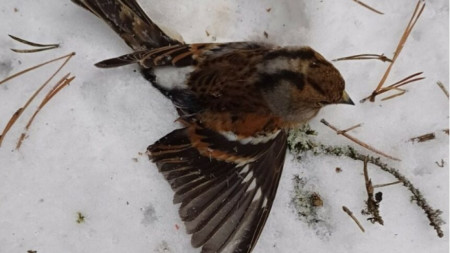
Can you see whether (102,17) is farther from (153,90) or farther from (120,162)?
(120,162)

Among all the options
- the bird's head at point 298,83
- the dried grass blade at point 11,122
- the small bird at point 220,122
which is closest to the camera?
the bird's head at point 298,83

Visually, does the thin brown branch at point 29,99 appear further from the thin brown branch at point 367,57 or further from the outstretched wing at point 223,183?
the thin brown branch at point 367,57

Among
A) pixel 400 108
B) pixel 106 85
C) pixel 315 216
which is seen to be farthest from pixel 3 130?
pixel 400 108

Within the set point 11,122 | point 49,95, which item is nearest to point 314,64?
point 49,95

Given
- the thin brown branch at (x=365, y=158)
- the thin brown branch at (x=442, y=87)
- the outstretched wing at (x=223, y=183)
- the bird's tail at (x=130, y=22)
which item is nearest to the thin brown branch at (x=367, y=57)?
the thin brown branch at (x=442, y=87)

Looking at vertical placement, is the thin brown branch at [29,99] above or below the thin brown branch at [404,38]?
below

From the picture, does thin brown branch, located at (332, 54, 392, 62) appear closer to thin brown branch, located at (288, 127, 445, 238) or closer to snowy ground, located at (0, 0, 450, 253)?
snowy ground, located at (0, 0, 450, 253)
